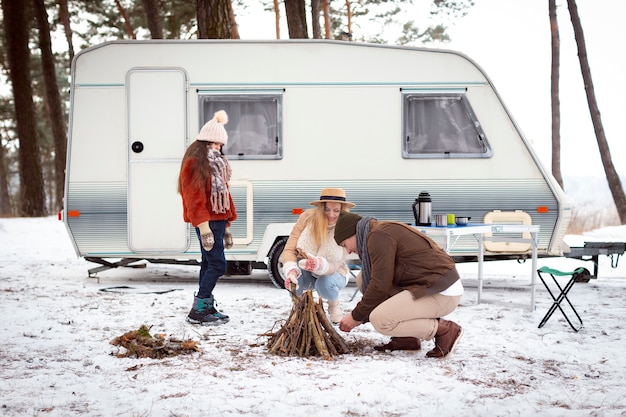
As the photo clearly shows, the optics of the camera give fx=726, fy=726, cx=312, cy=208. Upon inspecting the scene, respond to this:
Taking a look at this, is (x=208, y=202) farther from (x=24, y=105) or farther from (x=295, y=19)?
(x=24, y=105)

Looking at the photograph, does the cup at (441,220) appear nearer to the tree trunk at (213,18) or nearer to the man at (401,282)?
the man at (401,282)

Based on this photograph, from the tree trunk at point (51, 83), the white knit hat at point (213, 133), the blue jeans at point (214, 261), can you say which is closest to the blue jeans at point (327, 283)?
the blue jeans at point (214, 261)

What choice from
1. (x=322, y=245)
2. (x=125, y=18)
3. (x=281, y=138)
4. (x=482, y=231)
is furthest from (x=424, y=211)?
(x=125, y=18)

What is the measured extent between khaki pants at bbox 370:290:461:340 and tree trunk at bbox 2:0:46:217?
15.2 m

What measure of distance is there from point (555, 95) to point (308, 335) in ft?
40.2

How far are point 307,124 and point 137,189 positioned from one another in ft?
6.46

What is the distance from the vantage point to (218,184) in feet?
19.0

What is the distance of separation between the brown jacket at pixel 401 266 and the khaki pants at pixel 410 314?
62 millimetres

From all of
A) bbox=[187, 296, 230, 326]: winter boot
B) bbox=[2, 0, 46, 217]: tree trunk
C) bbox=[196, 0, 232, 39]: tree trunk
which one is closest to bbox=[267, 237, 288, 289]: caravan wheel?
bbox=[187, 296, 230, 326]: winter boot

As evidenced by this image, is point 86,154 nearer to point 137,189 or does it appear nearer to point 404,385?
point 137,189

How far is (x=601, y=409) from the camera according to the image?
149 inches

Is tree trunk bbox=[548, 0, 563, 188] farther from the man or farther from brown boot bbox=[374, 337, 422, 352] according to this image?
the man

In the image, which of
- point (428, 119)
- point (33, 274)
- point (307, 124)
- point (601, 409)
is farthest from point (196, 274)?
point (601, 409)

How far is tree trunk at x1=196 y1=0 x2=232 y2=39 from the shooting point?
10.8 metres
